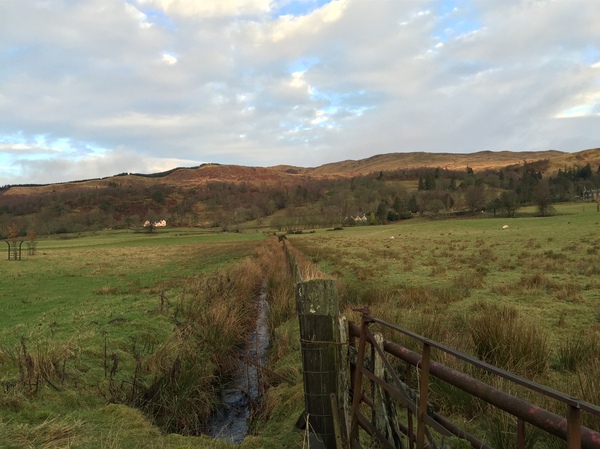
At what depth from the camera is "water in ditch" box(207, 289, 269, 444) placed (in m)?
6.71

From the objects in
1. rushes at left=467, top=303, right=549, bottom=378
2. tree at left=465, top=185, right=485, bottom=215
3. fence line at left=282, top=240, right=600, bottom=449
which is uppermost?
fence line at left=282, top=240, right=600, bottom=449

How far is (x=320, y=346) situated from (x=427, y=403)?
1432mm

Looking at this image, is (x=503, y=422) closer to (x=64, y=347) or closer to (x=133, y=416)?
(x=133, y=416)

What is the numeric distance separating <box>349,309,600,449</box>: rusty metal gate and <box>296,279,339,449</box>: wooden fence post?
249 millimetres

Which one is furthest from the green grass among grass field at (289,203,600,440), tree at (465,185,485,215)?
tree at (465,185,485,215)

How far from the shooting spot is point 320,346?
4082mm

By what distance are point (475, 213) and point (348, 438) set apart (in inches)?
4863

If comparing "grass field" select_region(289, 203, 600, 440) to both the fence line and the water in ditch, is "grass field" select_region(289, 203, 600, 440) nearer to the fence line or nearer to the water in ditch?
the fence line

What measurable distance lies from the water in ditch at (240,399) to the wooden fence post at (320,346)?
7.17 ft

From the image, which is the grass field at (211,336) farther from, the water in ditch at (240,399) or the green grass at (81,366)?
the water in ditch at (240,399)

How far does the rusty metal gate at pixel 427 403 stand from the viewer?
169cm

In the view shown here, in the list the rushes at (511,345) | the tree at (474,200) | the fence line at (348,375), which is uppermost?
the fence line at (348,375)

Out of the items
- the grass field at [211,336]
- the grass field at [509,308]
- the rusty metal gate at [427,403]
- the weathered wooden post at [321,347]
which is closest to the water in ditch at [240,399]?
the grass field at [211,336]

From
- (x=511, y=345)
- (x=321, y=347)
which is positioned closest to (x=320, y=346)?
(x=321, y=347)
